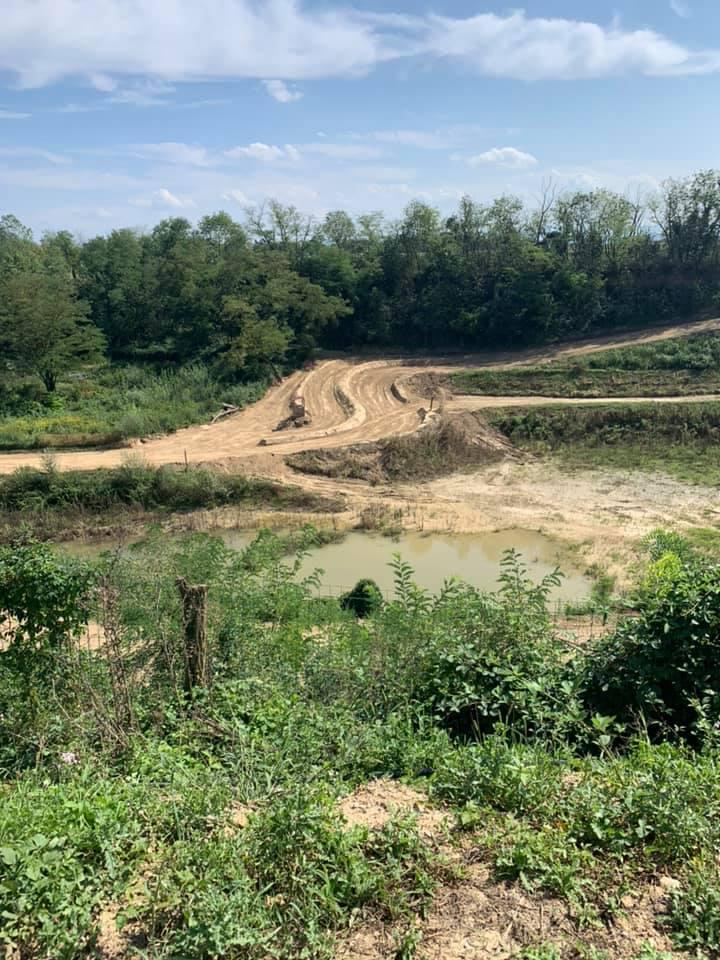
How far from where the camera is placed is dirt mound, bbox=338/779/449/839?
5410 millimetres

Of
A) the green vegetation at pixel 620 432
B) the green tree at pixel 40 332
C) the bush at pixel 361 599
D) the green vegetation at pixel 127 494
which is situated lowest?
the bush at pixel 361 599

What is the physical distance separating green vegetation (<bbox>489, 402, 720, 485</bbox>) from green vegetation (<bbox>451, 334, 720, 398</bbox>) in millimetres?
2712

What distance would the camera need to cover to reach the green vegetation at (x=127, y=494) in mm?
24875

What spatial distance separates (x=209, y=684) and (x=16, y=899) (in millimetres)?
4110

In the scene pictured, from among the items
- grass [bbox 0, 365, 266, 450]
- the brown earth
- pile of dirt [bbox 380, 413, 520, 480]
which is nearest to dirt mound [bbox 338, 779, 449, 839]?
the brown earth

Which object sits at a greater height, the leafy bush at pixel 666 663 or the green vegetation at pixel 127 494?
the leafy bush at pixel 666 663

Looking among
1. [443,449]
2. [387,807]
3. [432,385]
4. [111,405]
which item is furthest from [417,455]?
[387,807]

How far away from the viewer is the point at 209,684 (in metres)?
8.38

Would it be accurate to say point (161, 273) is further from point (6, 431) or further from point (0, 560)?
point (0, 560)

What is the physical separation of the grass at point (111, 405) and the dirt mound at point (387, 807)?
26.9m

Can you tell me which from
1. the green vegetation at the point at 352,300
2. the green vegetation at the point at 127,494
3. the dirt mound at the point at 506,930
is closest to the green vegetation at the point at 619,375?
the green vegetation at the point at 352,300

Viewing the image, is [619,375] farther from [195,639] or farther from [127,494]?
[195,639]

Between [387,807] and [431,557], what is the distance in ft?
54.0

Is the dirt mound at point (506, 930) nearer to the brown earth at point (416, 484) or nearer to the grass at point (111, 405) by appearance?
the brown earth at point (416, 484)
